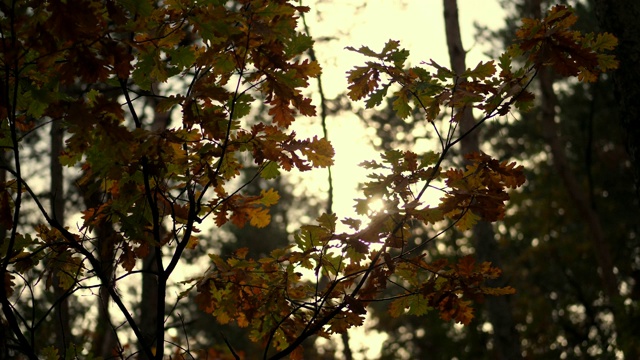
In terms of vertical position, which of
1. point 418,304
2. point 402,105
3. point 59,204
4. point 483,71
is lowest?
point 418,304

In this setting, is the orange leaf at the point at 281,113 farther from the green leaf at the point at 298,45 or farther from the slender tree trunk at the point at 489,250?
the slender tree trunk at the point at 489,250

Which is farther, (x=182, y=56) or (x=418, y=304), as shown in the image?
(x=418, y=304)

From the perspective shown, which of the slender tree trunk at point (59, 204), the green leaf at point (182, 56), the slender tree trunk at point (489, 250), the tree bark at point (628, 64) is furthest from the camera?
the slender tree trunk at point (489, 250)

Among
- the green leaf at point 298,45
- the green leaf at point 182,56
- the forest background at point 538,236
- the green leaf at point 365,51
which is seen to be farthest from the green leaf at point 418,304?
the forest background at point 538,236

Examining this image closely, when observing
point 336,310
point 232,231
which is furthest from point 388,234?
point 232,231

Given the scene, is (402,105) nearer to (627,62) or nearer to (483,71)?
(483,71)

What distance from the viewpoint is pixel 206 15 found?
A: 2.14 m

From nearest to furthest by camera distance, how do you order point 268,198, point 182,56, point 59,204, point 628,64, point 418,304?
point 182,56
point 418,304
point 268,198
point 628,64
point 59,204

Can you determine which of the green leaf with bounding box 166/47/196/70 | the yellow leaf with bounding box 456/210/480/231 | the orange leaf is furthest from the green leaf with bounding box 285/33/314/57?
the yellow leaf with bounding box 456/210/480/231

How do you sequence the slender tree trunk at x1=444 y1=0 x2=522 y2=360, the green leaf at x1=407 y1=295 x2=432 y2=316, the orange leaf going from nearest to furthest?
the orange leaf → the green leaf at x1=407 y1=295 x2=432 y2=316 → the slender tree trunk at x1=444 y1=0 x2=522 y2=360

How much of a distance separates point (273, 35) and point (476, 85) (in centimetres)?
86

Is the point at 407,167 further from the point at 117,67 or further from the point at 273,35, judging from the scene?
the point at 117,67

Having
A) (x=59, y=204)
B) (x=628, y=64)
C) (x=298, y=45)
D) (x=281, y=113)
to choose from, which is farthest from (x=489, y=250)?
(x=298, y=45)

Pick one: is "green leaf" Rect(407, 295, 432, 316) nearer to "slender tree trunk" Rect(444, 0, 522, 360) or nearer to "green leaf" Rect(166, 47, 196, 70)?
"green leaf" Rect(166, 47, 196, 70)
